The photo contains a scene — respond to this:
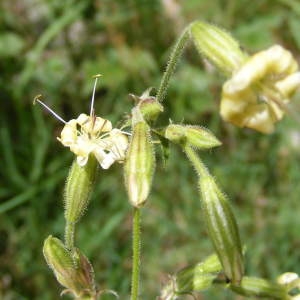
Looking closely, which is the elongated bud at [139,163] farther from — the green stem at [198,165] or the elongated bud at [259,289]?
the elongated bud at [259,289]

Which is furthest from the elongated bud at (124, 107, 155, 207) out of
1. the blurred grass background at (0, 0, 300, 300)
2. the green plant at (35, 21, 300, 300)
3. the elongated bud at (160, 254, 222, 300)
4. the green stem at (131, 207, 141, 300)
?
the blurred grass background at (0, 0, 300, 300)

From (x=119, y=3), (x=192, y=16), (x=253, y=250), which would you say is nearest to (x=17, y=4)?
(x=119, y=3)

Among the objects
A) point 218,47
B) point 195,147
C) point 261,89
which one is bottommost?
point 195,147

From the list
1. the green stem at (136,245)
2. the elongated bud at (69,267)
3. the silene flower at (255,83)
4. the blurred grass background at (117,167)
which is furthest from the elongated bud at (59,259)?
the blurred grass background at (117,167)

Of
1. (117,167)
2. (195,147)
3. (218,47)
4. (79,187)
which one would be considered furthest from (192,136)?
(117,167)

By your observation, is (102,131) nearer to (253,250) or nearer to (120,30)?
(253,250)

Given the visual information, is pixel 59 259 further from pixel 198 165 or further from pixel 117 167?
pixel 117 167

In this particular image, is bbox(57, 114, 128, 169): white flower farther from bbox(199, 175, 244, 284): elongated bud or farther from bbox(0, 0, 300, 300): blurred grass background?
bbox(0, 0, 300, 300): blurred grass background
